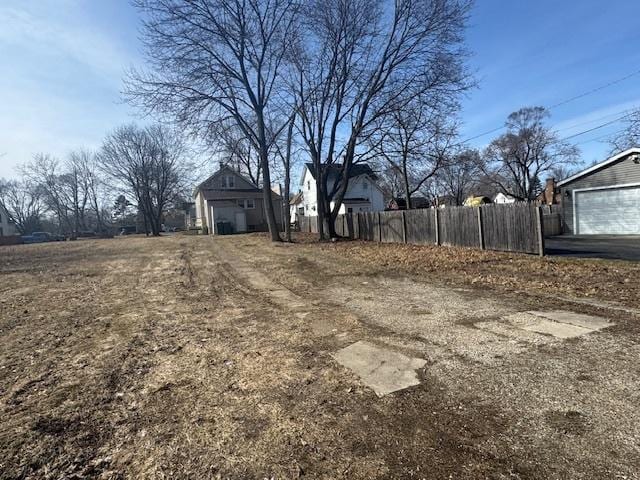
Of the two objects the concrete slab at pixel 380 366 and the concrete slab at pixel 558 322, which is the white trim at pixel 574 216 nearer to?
the concrete slab at pixel 558 322

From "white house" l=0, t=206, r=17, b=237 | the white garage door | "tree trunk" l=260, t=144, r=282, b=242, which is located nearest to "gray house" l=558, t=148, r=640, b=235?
the white garage door

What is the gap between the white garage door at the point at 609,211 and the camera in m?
18.0

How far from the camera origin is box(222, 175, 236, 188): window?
143 feet

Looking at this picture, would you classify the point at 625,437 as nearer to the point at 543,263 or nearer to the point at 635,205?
the point at 543,263

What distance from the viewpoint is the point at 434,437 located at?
2.47 m

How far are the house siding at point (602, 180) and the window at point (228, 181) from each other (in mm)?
33450

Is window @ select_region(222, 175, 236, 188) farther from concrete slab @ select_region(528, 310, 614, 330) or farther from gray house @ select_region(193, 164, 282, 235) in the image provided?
concrete slab @ select_region(528, 310, 614, 330)

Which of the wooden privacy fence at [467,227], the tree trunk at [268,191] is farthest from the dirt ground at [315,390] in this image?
the tree trunk at [268,191]

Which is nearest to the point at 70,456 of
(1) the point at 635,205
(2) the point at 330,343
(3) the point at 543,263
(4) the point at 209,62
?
(2) the point at 330,343

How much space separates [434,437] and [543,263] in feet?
27.3

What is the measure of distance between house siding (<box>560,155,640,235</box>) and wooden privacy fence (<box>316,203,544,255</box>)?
416 inches

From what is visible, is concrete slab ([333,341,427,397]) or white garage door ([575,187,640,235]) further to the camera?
white garage door ([575,187,640,235])

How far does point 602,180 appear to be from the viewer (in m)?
19.1

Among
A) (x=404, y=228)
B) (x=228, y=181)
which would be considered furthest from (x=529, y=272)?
(x=228, y=181)
